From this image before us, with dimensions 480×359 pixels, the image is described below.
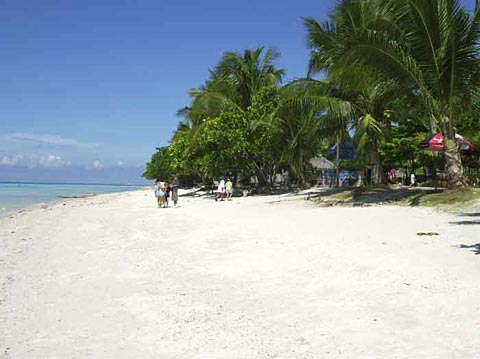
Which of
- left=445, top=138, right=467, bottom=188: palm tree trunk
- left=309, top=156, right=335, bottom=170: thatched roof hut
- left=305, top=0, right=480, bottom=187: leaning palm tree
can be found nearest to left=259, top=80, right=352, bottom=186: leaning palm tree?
left=305, top=0, right=480, bottom=187: leaning palm tree

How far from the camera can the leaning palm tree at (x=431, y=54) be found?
1358cm

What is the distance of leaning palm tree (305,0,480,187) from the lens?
1358cm

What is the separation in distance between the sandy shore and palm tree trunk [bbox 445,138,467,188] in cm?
441

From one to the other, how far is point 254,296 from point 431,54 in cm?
1124

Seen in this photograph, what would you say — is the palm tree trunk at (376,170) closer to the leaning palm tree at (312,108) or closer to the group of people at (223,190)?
the leaning palm tree at (312,108)

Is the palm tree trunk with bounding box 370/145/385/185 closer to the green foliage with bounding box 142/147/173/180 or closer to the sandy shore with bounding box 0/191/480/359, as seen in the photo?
the sandy shore with bounding box 0/191/480/359

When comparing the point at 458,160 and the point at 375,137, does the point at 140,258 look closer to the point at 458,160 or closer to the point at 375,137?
the point at 458,160

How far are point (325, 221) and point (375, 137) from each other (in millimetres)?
9294

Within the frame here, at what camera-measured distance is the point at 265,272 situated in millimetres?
6539

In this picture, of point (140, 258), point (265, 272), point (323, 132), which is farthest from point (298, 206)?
point (265, 272)

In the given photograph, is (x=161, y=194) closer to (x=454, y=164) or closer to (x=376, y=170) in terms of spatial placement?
(x=376, y=170)

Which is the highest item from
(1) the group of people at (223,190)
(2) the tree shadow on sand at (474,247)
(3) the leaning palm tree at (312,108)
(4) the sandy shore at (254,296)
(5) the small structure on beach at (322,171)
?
(3) the leaning palm tree at (312,108)

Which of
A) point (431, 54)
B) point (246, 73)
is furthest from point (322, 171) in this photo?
point (431, 54)

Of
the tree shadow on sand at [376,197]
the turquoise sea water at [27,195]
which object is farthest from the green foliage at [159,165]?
the tree shadow on sand at [376,197]
